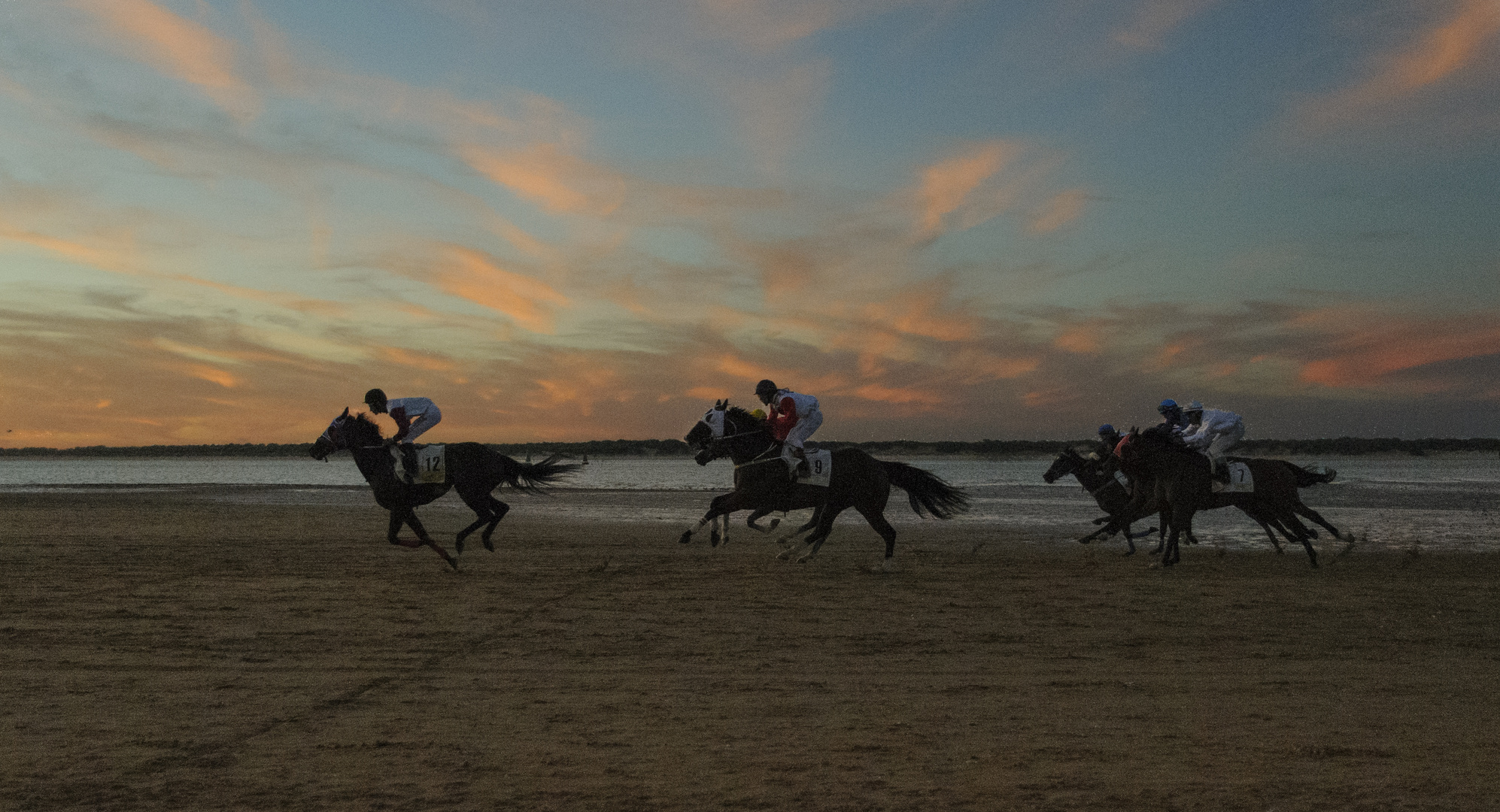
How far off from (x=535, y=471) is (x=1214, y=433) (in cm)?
898

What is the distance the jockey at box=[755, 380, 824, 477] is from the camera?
12.9m

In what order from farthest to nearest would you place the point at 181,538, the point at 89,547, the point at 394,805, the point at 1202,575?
the point at 181,538 → the point at 89,547 → the point at 1202,575 → the point at 394,805

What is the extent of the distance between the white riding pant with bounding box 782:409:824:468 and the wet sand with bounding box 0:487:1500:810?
1.35m

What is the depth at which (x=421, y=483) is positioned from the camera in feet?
41.3

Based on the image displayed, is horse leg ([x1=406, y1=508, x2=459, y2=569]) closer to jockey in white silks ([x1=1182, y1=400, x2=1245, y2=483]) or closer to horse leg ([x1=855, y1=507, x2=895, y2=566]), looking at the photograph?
horse leg ([x1=855, y1=507, x2=895, y2=566])

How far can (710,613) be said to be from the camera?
8.93m

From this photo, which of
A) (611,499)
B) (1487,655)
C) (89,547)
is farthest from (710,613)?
(611,499)

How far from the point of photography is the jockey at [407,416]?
12219 millimetres

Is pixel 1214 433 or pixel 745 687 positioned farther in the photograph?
pixel 1214 433

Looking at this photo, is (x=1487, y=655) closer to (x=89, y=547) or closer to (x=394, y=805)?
(x=394, y=805)

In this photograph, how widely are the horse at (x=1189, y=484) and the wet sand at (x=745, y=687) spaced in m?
1.03

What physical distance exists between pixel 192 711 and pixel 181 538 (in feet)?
43.2

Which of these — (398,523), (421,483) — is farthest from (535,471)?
(398,523)

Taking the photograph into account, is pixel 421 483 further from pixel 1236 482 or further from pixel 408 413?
pixel 1236 482
